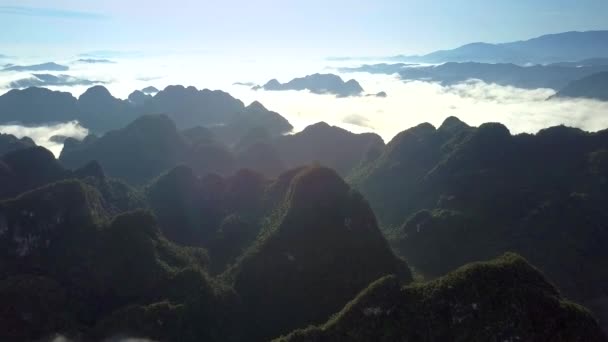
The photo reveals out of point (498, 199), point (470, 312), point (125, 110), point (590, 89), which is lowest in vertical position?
point (125, 110)

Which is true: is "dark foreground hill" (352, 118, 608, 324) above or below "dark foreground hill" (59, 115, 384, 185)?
above

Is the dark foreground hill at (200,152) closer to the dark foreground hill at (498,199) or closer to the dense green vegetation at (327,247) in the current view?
the dark foreground hill at (498,199)

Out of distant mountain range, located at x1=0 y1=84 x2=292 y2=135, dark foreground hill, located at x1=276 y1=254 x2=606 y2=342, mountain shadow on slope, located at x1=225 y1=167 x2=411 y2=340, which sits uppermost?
dark foreground hill, located at x1=276 y1=254 x2=606 y2=342

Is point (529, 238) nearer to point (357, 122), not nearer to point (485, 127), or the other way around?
point (485, 127)

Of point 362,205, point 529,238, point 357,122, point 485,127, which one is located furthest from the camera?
point 357,122

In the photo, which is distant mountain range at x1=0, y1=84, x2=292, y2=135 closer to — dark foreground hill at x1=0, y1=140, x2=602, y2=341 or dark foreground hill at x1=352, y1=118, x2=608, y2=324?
dark foreground hill at x1=352, y1=118, x2=608, y2=324

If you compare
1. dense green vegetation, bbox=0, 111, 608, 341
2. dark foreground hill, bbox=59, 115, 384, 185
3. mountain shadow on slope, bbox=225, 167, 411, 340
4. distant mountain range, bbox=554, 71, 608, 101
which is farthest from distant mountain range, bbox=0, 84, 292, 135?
distant mountain range, bbox=554, 71, 608, 101

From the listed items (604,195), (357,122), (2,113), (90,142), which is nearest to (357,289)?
(604,195)

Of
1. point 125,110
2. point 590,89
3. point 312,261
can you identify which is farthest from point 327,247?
point 590,89

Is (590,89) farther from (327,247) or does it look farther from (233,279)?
(233,279)

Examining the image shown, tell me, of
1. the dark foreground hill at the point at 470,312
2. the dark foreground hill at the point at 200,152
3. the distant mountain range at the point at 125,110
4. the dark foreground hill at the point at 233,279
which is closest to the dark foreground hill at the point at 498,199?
the dark foreground hill at the point at 200,152

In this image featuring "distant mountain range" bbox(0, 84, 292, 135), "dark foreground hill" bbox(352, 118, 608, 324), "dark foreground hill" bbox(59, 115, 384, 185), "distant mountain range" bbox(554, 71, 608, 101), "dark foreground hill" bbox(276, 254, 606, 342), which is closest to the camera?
"dark foreground hill" bbox(276, 254, 606, 342)
